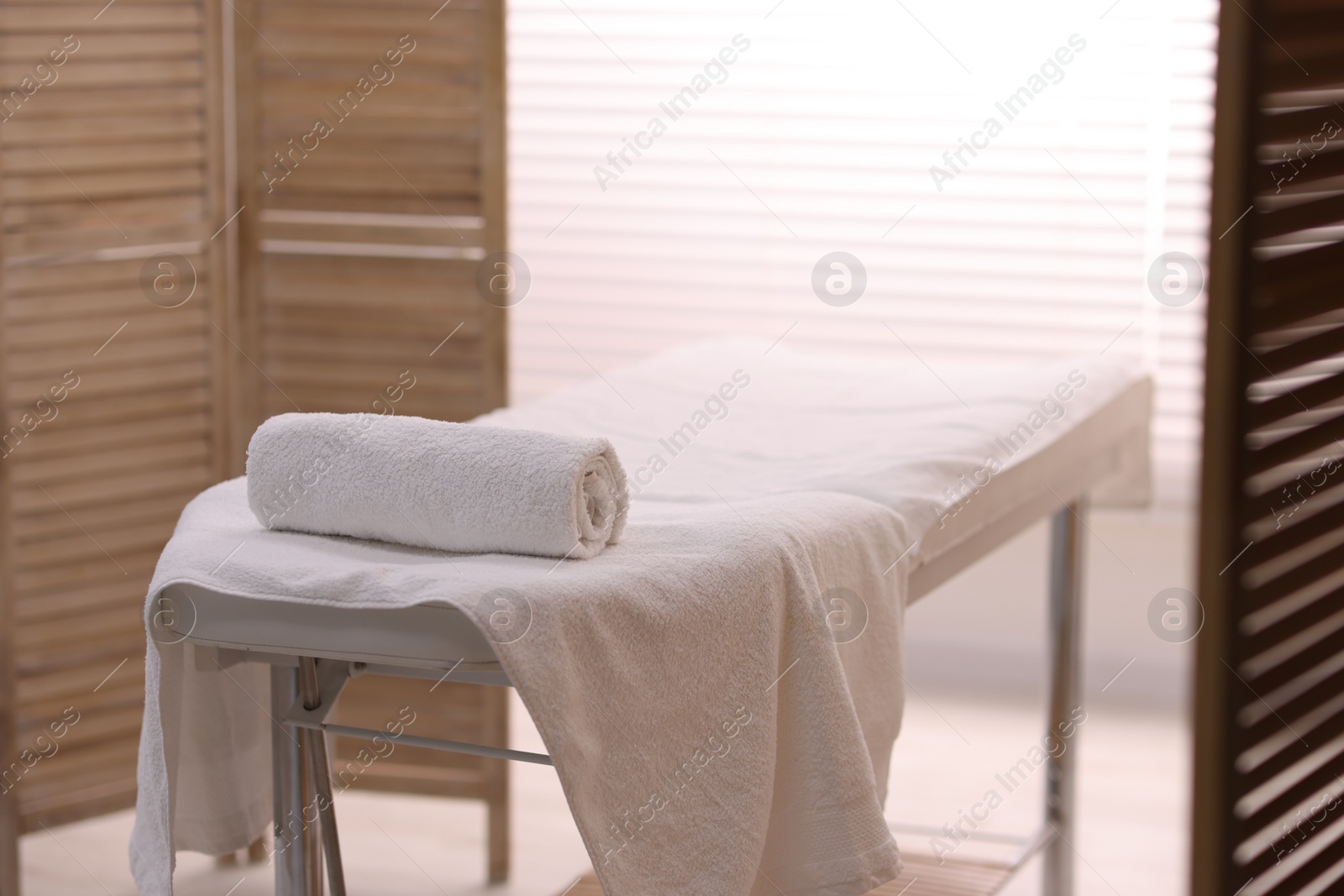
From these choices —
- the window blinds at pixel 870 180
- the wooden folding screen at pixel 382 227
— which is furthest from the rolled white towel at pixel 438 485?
the window blinds at pixel 870 180

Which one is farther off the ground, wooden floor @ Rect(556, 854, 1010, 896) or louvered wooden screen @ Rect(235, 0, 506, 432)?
louvered wooden screen @ Rect(235, 0, 506, 432)

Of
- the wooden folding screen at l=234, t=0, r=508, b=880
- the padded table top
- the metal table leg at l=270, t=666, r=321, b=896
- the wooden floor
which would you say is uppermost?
the wooden folding screen at l=234, t=0, r=508, b=880

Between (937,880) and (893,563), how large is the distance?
66 cm

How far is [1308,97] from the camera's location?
67 cm

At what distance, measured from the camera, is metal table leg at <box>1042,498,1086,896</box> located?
2.25 metres

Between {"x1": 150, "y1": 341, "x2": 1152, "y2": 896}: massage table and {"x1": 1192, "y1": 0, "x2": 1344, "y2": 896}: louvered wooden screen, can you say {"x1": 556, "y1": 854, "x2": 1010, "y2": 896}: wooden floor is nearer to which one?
{"x1": 150, "y1": 341, "x2": 1152, "y2": 896}: massage table

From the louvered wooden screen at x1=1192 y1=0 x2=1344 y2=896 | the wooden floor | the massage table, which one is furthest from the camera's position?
the wooden floor

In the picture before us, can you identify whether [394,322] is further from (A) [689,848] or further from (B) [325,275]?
(A) [689,848]

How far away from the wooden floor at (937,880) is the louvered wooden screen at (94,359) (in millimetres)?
925

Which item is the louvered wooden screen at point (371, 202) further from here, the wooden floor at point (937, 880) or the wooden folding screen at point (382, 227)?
the wooden floor at point (937, 880)

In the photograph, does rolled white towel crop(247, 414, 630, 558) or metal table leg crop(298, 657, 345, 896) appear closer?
rolled white towel crop(247, 414, 630, 558)

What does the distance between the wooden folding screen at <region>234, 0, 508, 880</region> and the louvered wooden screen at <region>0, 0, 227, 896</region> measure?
0.26 ft

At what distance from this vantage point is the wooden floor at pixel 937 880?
1.86 meters

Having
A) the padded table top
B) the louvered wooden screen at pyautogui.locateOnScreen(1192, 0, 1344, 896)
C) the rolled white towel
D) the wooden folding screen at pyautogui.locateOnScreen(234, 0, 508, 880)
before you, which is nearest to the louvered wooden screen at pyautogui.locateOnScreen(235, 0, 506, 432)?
the wooden folding screen at pyautogui.locateOnScreen(234, 0, 508, 880)
